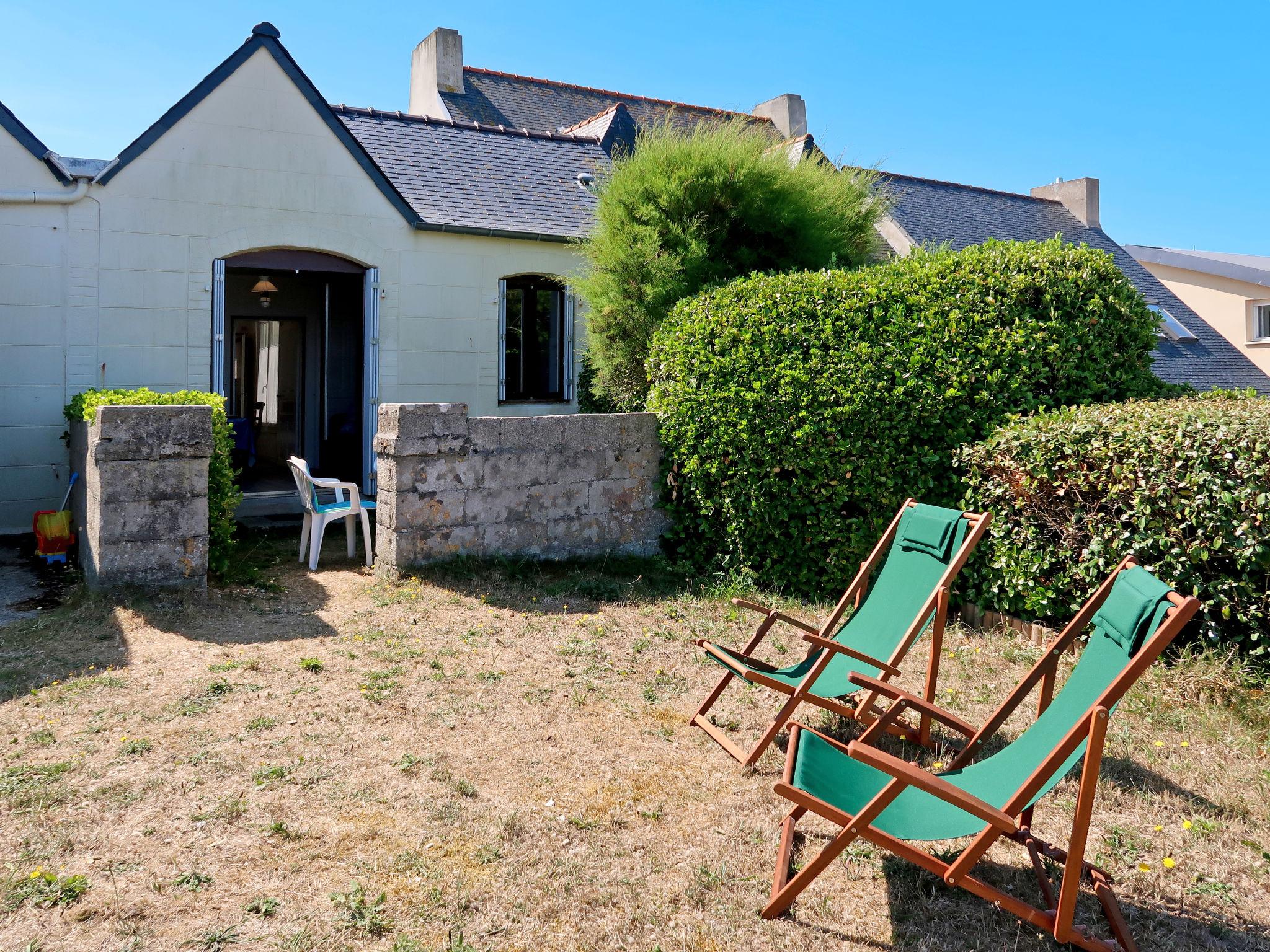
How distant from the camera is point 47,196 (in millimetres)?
9266

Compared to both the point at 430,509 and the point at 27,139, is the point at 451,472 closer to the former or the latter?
the point at 430,509

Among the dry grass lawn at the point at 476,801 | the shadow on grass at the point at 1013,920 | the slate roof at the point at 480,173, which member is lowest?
the shadow on grass at the point at 1013,920

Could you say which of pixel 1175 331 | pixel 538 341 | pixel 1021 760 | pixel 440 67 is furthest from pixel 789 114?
pixel 1021 760

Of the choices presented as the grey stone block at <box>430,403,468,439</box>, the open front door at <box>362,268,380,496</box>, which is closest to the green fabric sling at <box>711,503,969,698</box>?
the grey stone block at <box>430,403,468,439</box>

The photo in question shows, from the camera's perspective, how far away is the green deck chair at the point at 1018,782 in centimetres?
267

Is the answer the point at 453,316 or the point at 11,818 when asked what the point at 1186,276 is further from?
the point at 11,818

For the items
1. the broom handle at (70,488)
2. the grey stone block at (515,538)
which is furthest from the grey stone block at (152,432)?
the broom handle at (70,488)

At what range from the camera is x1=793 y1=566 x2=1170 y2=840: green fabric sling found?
2865 millimetres

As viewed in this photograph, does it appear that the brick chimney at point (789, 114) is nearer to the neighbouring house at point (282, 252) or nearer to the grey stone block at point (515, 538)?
the neighbouring house at point (282, 252)

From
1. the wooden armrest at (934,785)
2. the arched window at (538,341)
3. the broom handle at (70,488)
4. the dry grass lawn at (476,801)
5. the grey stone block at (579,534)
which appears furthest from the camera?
the arched window at (538,341)

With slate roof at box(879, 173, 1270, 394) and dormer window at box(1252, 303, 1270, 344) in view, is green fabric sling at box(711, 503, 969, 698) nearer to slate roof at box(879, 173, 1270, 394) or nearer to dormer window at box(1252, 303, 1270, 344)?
slate roof at box(879, 173, 1270, 394)

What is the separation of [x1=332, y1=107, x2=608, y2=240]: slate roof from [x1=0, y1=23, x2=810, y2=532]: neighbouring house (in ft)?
0.11

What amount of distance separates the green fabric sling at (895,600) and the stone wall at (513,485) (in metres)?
3.35

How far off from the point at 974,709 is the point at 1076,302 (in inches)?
127
